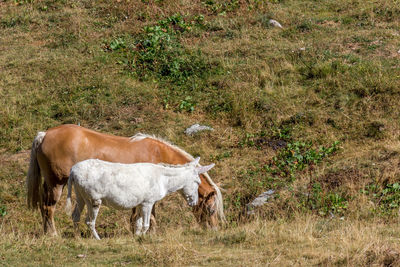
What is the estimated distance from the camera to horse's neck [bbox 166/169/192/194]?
329 inches

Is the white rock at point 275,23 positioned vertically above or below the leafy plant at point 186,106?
above

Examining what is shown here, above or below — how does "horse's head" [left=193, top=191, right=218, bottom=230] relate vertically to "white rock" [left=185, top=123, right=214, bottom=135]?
above

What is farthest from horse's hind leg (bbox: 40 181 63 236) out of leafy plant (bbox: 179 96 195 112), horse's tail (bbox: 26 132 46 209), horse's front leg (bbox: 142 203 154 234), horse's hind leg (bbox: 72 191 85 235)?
leafy plant (bbox: 179 96 195 112)

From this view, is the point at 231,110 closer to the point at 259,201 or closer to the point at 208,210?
the point at 259,201

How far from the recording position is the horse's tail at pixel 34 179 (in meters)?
9.20

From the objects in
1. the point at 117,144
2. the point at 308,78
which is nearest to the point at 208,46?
the point at 308,78

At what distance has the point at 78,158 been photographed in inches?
357

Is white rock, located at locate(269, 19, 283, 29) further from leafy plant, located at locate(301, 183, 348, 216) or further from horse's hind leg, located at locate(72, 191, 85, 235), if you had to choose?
horse's hind leg, located at locate(72, 191, 85, 235)

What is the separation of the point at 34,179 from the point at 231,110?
5.84 m

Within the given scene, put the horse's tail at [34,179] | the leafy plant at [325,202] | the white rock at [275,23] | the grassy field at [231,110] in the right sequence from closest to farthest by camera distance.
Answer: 1. the grassy field at [231,110]
2. the horse's tail at [34,179]
3. the leafy plant at [325,202]
4. the white rock at [275,23]

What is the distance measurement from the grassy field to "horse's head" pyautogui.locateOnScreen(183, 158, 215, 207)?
60cm

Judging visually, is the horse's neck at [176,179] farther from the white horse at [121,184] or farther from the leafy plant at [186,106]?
the leafy plant at [186,106]

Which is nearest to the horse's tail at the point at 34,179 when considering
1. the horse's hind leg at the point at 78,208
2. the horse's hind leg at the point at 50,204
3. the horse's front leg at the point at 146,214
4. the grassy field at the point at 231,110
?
the horse's hind leg at the point at 50,204

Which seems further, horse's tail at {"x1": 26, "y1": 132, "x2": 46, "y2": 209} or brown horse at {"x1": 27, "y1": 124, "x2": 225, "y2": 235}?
horse's tail at {"x1": 26, "y1": 132, "x2": 46, "y2": 209}
